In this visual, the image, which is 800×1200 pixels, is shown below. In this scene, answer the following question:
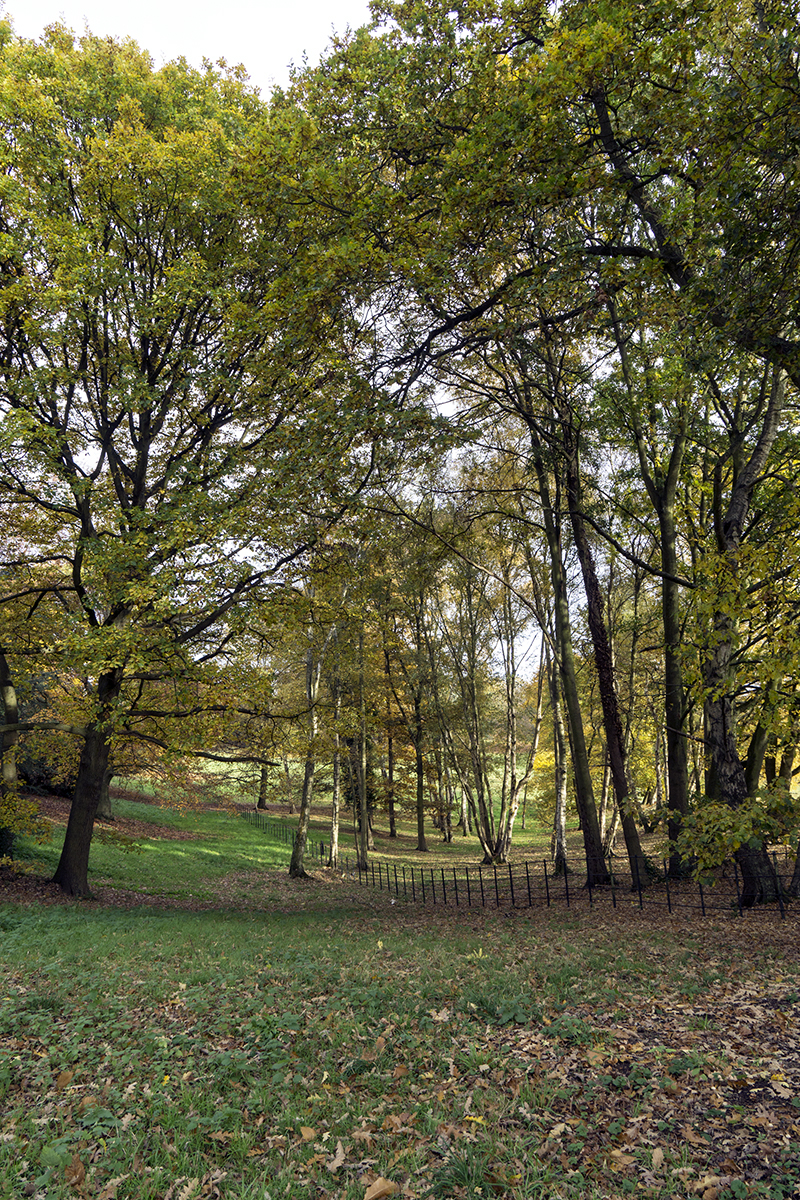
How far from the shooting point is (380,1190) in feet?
11.0

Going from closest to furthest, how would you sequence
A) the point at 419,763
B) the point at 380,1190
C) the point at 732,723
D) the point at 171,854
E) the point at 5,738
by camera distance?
1. the point at 380,1190
2. the point at 732,723
3. the point at 5,738
4. the point at 171,854
5. the point at 419,763

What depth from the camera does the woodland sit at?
5785 mm

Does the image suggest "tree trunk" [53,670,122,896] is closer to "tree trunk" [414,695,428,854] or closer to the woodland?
the woodland

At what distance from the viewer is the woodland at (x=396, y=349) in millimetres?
5785

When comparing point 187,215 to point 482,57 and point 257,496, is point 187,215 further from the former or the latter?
point 482,57

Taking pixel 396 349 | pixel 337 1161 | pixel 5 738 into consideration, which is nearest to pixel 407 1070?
pixel 337 1161

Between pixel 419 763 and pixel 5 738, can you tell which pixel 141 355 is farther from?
pixel 419 763

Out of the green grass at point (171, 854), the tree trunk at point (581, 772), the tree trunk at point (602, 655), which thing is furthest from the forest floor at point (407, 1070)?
the green grass at point (171, 854)

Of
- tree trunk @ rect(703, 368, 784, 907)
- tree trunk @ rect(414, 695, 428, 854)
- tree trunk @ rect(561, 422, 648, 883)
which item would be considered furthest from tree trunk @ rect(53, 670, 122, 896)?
tree trunk @ rect(414, 695, 428, 854)

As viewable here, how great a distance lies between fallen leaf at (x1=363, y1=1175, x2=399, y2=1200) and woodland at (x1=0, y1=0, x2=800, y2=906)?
188 inches

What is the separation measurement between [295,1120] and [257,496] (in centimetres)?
789

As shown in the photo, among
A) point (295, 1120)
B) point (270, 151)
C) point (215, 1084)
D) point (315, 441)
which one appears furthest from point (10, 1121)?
point (270, 151)

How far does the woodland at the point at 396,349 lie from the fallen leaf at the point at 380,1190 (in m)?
4.78

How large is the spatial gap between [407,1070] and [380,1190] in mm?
1357
